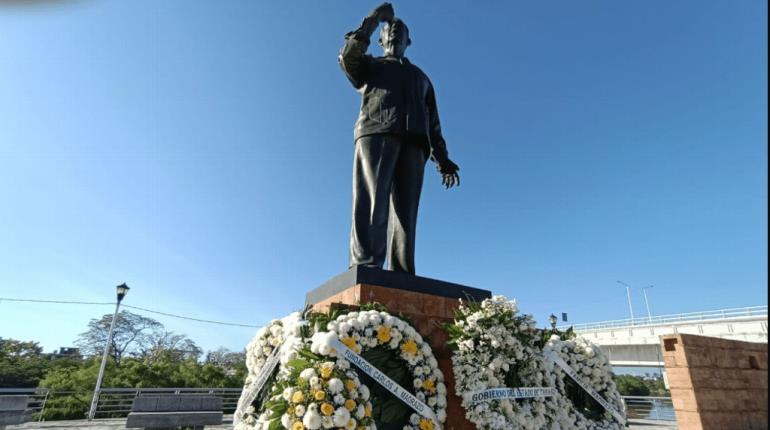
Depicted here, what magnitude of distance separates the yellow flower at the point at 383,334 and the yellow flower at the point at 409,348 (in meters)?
0.13

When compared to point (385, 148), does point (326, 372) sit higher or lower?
lower

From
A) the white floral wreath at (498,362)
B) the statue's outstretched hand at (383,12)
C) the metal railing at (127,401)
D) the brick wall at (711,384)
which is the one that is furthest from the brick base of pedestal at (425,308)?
the metal railing at (127,401)

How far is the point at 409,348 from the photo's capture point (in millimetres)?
2725

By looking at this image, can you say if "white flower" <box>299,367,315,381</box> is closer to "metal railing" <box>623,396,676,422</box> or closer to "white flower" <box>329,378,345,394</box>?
"white flower" <box>329,378,345,394</box>

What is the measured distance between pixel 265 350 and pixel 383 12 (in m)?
3.42

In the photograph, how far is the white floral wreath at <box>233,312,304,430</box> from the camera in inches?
99.5

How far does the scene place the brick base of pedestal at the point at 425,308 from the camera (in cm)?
294

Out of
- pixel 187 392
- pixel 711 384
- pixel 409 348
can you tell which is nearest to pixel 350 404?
pixel 409 348

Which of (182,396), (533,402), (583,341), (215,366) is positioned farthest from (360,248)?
(215,366)

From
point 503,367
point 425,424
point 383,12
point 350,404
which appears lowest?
point 425,424

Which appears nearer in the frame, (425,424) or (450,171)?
(425,424)

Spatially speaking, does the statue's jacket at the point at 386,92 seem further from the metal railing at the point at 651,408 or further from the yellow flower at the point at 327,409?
the metal railing at the point at 651,408

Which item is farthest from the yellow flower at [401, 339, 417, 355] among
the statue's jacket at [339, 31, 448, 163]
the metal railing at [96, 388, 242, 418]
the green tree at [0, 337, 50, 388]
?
the green tree at [0, 337, 50, 388]

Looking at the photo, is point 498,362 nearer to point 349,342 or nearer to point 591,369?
point 349,342
